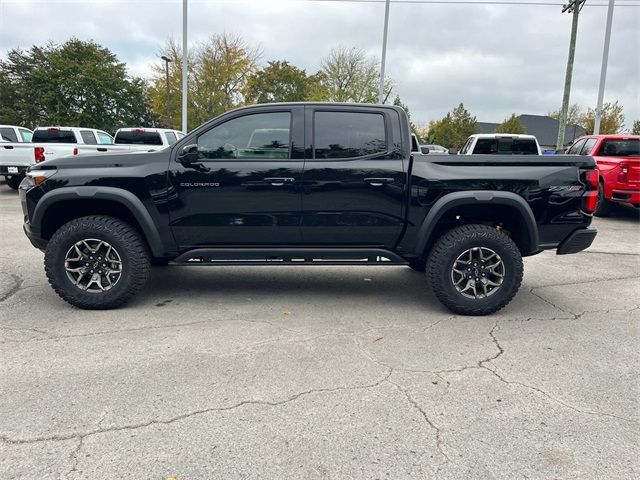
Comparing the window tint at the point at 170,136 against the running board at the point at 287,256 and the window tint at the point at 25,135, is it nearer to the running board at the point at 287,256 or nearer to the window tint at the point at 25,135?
the window tint at the point at 25,135

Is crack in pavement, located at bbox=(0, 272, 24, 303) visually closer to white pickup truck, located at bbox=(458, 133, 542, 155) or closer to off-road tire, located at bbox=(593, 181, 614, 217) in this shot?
white pickup truck, located at bbox=(458, 133, 542, 155)

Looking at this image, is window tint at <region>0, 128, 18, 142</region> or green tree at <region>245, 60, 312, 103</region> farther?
green tree at <region>245, 60, 312, 103</region>

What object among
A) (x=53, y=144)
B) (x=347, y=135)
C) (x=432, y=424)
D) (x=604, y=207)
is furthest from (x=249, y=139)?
(x=53, y=144)

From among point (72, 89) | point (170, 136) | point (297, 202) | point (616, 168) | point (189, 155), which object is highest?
point (72, 89)

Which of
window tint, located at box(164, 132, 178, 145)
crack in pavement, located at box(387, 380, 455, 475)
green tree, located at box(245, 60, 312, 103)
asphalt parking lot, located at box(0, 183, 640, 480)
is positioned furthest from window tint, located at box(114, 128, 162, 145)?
green tree, located at box(245, 60, 312, 103)

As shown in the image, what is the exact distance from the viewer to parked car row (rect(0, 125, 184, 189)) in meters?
12.9

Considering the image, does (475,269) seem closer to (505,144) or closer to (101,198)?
(101,198)

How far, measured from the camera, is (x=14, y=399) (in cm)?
279

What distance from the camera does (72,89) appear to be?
3894 centimetres

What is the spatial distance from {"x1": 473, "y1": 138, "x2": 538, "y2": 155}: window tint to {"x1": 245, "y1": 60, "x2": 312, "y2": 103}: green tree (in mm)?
25616

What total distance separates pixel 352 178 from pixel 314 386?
2.00m

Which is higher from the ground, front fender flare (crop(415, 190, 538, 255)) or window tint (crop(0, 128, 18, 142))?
window tint (crop(0, 128, 18, 142))

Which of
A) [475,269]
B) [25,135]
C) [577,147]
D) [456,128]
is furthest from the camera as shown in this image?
[456,128]

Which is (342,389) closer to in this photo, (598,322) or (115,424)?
(115,424)
